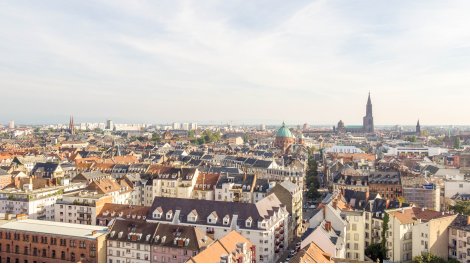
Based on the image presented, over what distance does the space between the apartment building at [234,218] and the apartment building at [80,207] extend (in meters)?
9.51

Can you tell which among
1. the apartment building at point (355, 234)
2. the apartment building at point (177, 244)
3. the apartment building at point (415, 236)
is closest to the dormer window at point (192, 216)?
the apartment building at point (177, 244)

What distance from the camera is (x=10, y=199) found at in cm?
7144

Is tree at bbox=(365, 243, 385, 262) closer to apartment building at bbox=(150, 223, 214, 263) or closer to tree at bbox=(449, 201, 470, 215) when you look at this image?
apartment building at bbox=(150, 223, 214, 263)

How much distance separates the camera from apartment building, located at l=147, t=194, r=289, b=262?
5744cm

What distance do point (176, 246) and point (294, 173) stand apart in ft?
183

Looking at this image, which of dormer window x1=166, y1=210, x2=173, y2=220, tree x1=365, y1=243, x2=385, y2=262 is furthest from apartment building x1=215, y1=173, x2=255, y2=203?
tree x1=365, y1=243, x2=385, y2=262

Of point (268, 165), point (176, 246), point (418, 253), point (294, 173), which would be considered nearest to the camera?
point (176, 246)

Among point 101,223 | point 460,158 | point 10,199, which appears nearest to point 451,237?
point 101,223

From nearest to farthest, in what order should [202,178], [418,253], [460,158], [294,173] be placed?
[418,253] → [202,178] → [294,173] → [460,158]

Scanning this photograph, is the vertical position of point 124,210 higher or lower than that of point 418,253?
higher

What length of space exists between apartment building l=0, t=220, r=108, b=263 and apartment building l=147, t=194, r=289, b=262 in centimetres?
933

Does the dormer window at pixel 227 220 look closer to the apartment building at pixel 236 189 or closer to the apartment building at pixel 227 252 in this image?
the apartment building at pixel 227 252

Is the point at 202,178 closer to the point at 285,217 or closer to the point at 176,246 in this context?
the point at 285,217

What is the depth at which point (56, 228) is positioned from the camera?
56406 millimetres
